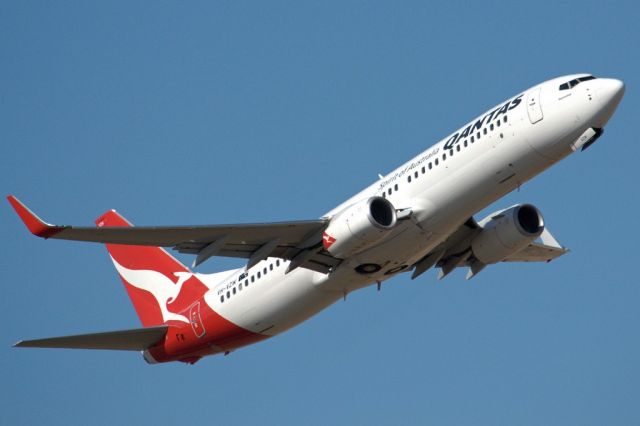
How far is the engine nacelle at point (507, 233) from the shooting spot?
1884 inches

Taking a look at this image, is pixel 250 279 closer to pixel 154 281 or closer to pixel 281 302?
pixel 281 302

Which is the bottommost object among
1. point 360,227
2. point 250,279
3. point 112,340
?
point 112,340

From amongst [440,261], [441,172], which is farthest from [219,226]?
[440,261]

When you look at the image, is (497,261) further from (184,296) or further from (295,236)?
(184,296)

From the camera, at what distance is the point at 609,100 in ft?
137

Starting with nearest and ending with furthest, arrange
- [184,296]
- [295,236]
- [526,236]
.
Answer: [295,236] < [526,236] < [184,296]

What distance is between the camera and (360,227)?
4216 centimetres

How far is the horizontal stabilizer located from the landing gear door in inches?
683

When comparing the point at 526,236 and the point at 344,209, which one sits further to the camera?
the point at 526,236

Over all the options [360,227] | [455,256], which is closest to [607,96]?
[360,227]

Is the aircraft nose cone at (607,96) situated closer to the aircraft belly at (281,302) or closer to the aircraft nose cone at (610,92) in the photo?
the aircraft nose cone at (610,92)

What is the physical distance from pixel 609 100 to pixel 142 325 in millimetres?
22832

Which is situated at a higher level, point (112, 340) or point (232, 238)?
point (232, 238)

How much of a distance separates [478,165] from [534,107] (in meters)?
2.78
